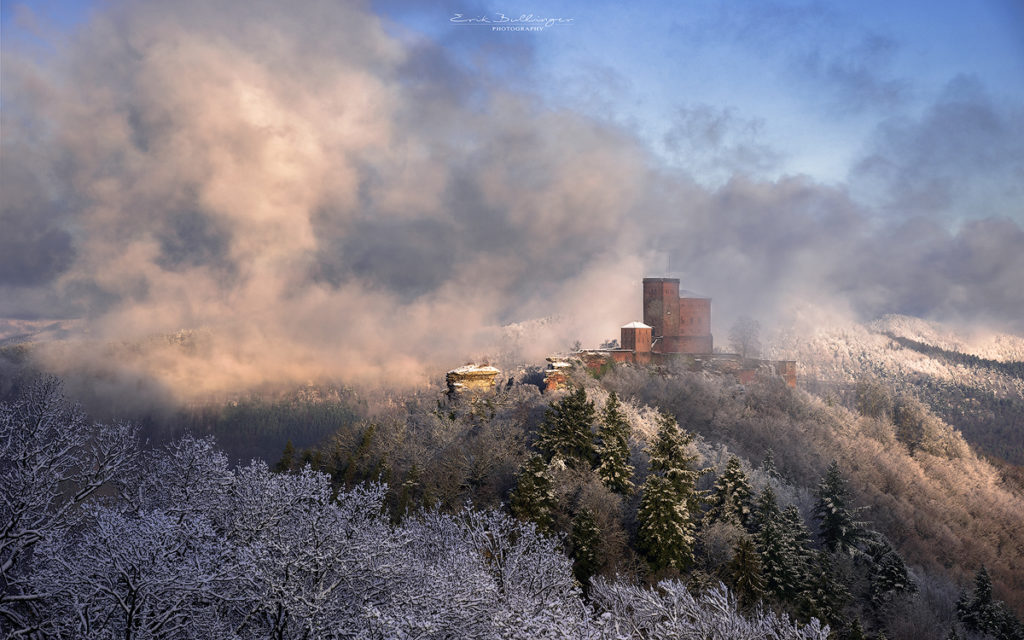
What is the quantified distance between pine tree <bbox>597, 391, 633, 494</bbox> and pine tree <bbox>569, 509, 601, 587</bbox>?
9664 millimetres

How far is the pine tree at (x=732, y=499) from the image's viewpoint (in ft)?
131

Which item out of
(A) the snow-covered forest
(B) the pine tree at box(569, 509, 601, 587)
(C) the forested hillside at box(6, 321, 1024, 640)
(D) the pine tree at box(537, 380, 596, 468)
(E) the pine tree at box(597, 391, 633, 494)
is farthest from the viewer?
(D) the pine tree at box(537, 380, 596, 468)

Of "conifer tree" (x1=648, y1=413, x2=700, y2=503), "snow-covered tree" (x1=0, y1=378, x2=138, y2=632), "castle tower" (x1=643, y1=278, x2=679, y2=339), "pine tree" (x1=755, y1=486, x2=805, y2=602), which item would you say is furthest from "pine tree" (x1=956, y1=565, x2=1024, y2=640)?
"castle tower" (x1=643, y1=278, x2=679, y2=339)

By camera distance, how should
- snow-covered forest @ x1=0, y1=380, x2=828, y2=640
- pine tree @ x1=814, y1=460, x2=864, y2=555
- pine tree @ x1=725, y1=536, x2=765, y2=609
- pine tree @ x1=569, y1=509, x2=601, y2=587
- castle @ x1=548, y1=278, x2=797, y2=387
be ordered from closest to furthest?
snow-covered forest @ x1=0, y1=380, x2=828, y2=640, pine tree @ x1=725, y1=536, x2=765, y2=609, pine tree @ x1=569, y1=509, x2=601, y2=587, pine tree @ x1=814, y1=460, x2=864, y2=555, castle @ x1=548, y1=278, x2=797, y2=387

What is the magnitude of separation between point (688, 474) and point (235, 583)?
32.3m

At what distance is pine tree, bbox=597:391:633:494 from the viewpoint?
143 feet

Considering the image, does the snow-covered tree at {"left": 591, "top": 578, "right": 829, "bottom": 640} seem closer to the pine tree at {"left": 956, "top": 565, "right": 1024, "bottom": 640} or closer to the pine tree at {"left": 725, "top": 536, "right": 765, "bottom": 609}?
the pine tree at {"left": 725, "top": 536, "right": 765, "bottom": 609}

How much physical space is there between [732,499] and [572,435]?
510 inches

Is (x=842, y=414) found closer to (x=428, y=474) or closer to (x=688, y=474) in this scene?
(x=688, y=474)

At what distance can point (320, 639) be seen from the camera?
1492 cm

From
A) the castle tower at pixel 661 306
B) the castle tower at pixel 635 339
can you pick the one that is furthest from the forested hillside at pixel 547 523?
the castle tower at pixel 661 306

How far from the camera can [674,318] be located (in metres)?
92.8

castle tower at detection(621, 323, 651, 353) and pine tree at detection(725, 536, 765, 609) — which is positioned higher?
castle tower at detection(621, 323, 651, 353)

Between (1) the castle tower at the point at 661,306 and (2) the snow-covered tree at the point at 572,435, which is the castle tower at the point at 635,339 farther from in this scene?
(2) the snow-covered tree at the point at 572,435
